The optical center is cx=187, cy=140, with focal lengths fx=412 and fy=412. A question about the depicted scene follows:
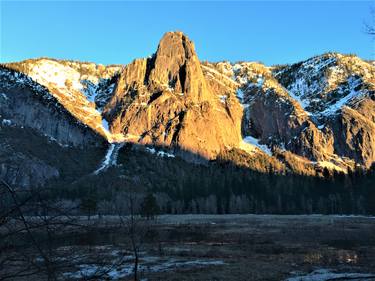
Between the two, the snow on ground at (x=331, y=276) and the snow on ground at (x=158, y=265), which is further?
the snow on ground at (x=158, y=265)

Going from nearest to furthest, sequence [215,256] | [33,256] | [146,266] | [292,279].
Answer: [33,256] < [292,279] < [146,266] < [215,256]

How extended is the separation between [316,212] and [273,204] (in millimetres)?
25846

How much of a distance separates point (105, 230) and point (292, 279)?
882 inches

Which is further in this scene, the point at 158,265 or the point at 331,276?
the point at 158,265

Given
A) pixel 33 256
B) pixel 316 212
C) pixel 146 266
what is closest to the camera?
pixel 33 256

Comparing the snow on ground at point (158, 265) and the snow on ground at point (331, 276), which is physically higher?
the snow on ground at point (158, 265)

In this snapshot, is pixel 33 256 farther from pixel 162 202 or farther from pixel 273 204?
pixel 273 204

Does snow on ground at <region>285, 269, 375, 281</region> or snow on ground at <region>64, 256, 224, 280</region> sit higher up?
snow on ground at <region>64, 256, 224, 280</region>

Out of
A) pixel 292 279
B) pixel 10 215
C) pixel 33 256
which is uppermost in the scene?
pixel 10 215

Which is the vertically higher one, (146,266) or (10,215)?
(10,215)

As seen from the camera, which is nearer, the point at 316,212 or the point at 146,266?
the point at 146,266

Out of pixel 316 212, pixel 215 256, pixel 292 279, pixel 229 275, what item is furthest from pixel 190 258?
pixel 316 212

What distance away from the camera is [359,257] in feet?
109

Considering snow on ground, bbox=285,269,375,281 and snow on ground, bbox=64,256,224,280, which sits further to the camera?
snow on ground, bbox=64,256,224,280
